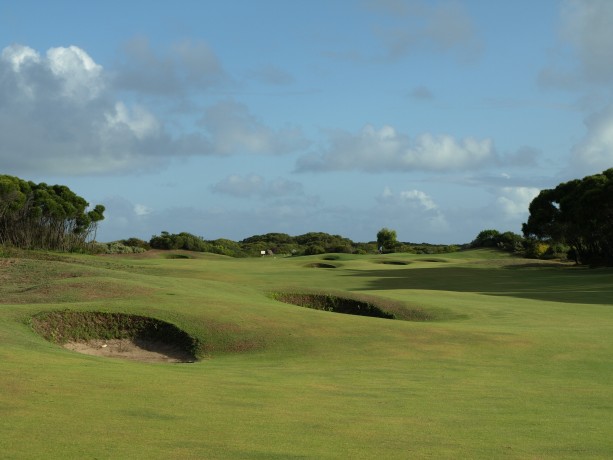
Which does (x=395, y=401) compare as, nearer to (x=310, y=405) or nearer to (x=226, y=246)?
(x=310, y=405)

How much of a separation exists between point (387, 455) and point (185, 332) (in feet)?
43.6

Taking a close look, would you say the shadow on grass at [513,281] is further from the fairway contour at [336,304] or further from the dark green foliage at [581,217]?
the fairway contour at [336,304]

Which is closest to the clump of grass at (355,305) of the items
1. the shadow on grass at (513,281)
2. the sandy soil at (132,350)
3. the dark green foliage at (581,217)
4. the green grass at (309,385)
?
the green grass at (309,385)

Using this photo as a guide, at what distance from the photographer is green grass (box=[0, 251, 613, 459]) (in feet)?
30.6

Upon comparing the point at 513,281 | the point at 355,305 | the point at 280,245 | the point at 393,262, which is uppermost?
the point at 280,245

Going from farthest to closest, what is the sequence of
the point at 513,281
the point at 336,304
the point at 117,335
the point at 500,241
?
the point at 500,241
the point at 513,281
the point at 336,304
the point at 117,335

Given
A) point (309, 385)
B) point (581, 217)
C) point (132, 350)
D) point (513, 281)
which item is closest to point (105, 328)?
point (132, 350)

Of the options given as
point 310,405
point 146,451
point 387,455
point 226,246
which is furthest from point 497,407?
point 226,246

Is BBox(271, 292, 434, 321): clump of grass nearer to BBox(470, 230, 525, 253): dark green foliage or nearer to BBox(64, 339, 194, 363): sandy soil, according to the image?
BBox(64, 339, 194, 363): sandy soil

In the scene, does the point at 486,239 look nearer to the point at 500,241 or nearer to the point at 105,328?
the point at 500,241

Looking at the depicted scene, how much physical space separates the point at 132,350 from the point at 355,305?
12062 mm

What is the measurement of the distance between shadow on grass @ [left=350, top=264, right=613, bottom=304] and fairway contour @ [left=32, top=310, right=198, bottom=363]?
2386 centimetres

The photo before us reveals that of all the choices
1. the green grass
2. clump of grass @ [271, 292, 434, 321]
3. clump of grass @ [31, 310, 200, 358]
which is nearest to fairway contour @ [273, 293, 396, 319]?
clump of grass @ [271, 292, 434, 321]

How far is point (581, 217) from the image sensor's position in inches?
2591
